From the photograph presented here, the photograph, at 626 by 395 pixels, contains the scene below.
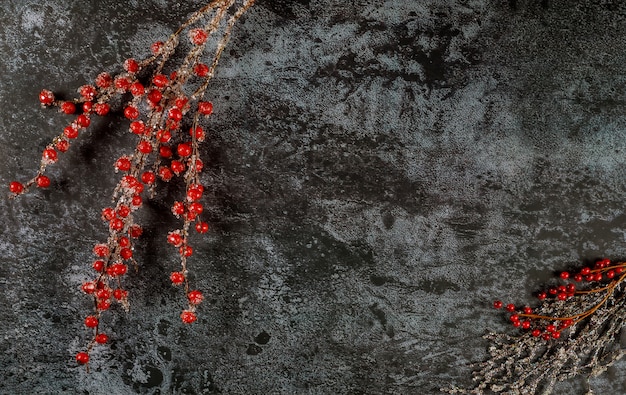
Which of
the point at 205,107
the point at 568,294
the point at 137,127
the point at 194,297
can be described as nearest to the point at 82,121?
the point at 137,127

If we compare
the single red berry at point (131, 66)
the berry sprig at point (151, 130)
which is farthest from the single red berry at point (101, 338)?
the single red berry at point (131, 66)

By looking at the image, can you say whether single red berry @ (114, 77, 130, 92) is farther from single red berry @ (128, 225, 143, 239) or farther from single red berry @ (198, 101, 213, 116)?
single red berry @ (128, 225, 143, 239)

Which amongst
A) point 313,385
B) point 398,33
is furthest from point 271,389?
point 398,33

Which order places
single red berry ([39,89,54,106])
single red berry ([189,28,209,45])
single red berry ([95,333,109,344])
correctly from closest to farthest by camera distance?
single red berry ([189,28,209,45]), single red berry ([39,89,54,106]), single red berry ([95,333,109,344])

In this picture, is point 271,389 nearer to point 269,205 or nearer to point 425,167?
point 269,205

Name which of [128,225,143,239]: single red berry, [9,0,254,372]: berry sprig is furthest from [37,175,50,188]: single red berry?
[128,225,143,239]: single red berry

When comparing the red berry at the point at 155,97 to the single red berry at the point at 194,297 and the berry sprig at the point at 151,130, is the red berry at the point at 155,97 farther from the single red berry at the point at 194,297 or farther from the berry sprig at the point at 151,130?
the single red berry at the point at 194,297

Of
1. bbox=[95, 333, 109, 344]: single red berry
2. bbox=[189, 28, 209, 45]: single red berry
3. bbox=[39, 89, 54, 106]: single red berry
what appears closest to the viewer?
bbox=[189, 28, 209, 45]: single red berry
